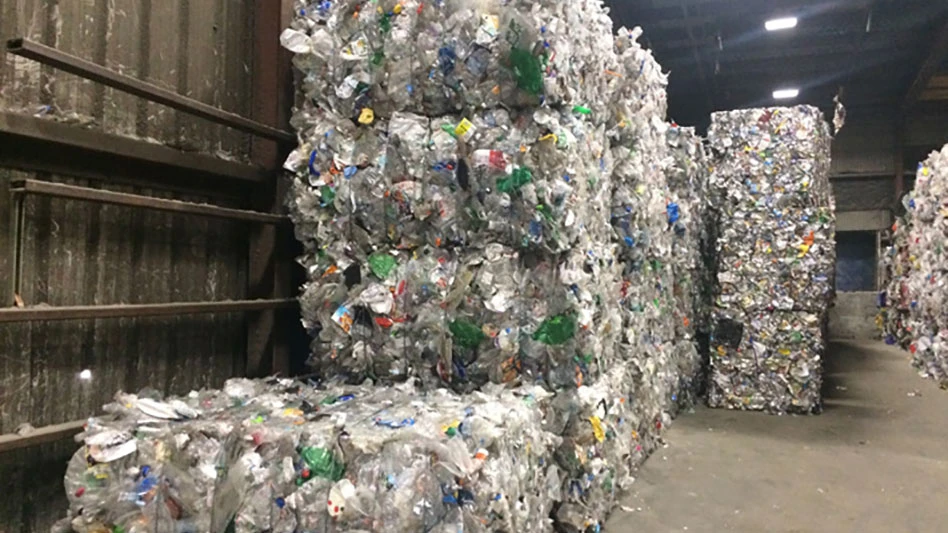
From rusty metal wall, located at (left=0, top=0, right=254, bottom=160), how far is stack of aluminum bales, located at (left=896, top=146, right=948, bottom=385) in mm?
7907

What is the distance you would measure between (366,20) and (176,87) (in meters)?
0.90

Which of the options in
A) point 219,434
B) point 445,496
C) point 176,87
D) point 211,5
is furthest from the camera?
point 211,5

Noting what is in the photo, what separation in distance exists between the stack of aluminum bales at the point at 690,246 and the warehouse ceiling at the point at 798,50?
10.7 feet

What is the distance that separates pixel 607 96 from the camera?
12.8ft

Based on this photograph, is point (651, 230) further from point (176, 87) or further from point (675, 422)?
point (176, 87)

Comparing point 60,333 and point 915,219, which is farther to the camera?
point 915,219

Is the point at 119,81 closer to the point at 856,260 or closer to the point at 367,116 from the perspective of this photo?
the point at 367,116

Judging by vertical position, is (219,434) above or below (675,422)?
above

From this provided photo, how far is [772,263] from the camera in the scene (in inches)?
247

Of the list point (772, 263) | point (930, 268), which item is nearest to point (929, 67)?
point (930, 268)

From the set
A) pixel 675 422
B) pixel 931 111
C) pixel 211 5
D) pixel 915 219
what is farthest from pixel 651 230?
pixel 931 111

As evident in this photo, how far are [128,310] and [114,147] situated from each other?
24.5 inches

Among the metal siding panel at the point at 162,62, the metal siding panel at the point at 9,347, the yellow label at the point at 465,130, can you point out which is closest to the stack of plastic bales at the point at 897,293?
the yellow label at the point at 465,130

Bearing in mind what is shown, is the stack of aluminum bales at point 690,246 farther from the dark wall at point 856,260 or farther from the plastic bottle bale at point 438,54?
the dark wall at point 856,260
